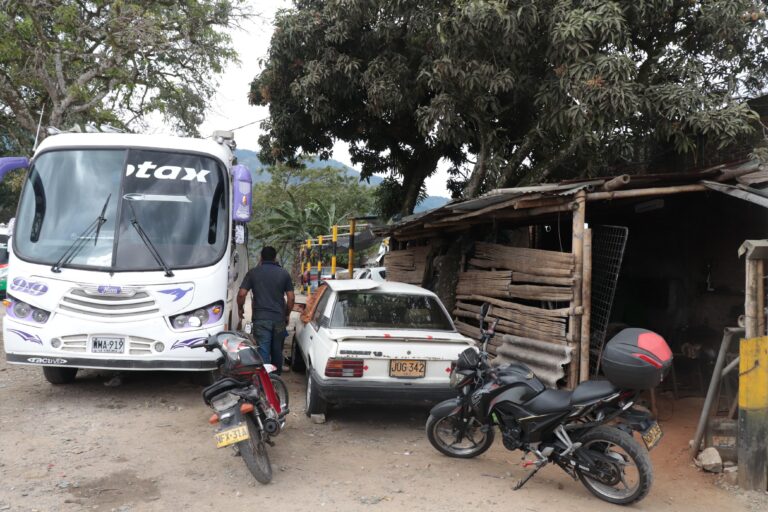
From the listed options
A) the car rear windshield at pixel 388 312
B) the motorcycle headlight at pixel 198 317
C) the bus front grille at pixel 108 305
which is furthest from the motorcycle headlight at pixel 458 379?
the bus front grille at pixel 108 305

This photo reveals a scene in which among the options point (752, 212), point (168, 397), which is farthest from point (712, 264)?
point (168, 397)

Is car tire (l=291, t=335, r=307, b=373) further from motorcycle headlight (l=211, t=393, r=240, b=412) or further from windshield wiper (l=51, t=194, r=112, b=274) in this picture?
motorcycle headlight (l=211, t=393, r=240, b=412)

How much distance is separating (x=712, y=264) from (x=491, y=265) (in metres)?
3.04

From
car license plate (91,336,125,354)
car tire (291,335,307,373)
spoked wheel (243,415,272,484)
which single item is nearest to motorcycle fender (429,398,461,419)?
spoked wheel (243,415,272,484)

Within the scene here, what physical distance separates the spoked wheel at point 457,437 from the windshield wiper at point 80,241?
3.98m

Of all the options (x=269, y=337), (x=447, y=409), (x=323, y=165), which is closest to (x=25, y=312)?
(x=269, y=337)

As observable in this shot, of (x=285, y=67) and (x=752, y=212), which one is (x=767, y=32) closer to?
(x=752, y=212)

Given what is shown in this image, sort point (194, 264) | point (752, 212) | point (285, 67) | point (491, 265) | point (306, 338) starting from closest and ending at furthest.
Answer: point (194, 264), point (306, 338), point (752, 212), point (491, 265), point (285, 67)

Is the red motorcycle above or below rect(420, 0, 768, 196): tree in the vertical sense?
below

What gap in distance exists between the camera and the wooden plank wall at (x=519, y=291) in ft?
21.7

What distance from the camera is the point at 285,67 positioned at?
1225 centimetres

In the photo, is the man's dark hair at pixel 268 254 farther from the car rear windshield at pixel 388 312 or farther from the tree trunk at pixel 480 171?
the tree trunk at pixel 480 171

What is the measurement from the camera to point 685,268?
879 cm

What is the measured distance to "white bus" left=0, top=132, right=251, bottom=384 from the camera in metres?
6.09
